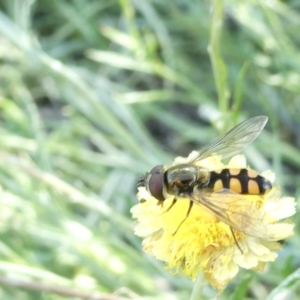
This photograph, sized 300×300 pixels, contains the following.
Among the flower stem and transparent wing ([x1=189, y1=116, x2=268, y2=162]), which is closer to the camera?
the flower stem

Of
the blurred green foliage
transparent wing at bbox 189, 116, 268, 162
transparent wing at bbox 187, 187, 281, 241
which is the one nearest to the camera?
transparent wing at bbox 187, 187, 281, 241

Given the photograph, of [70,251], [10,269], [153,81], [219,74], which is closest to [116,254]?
[70,251]

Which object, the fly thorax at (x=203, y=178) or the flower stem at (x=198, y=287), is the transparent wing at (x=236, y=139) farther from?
the flower stem at (x=198, y=287)

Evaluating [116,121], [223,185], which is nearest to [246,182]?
[223,185]

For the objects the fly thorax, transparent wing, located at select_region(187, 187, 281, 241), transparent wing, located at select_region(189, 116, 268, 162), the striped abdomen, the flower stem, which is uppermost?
transparent wing, located at select_region(189, 116, 268, 162)

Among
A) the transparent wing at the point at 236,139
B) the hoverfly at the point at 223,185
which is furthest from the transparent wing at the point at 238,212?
the transparent wing at the point at 236,139

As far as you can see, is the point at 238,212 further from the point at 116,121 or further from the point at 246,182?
the point at 116,121

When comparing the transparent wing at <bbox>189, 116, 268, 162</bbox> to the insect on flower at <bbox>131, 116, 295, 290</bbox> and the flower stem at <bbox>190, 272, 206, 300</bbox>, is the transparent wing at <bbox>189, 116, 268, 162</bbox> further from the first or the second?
the flower stem at <bbox>190, 272, 206, 300</bbox>

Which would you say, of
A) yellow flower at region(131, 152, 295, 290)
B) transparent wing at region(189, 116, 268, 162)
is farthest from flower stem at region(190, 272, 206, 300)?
transparent wing at region(189, 116, 268, 162)
